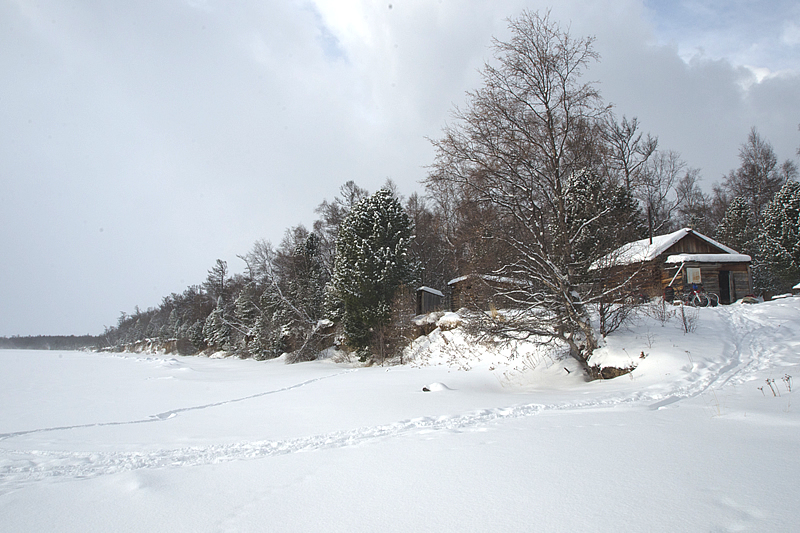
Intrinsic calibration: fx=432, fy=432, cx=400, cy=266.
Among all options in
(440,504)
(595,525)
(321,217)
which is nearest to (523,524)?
(595,525)

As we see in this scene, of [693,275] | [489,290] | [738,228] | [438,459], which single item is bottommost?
[438,459]

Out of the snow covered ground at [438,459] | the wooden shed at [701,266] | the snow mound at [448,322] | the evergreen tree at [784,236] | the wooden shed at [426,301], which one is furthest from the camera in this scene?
the wooden shed at [426,301]

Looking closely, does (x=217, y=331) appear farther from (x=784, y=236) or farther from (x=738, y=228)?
(x=738, y=228)

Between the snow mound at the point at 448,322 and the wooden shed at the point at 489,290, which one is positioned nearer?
the wooden shed at the point at 489,290

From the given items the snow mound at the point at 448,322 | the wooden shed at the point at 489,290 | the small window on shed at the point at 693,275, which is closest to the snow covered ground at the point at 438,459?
the wooden shed at the point at 489,290

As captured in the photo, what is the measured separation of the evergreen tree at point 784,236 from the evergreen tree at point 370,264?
77.4 feet

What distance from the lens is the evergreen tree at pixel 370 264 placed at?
2323 cm

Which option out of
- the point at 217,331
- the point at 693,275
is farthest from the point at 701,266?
the point at 217,331

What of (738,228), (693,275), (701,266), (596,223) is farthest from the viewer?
(738,228)

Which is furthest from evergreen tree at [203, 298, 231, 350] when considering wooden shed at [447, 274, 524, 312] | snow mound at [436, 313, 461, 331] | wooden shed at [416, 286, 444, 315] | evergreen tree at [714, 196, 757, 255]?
evergreen tree at [714, 196, 757, 255]

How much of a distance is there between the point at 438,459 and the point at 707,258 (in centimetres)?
2548

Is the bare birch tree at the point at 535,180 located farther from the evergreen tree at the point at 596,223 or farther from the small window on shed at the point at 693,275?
the small window on shed at the point at 693,275

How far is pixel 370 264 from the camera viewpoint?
77.6 feet

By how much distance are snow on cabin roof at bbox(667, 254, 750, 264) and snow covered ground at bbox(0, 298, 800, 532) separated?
577 inches
